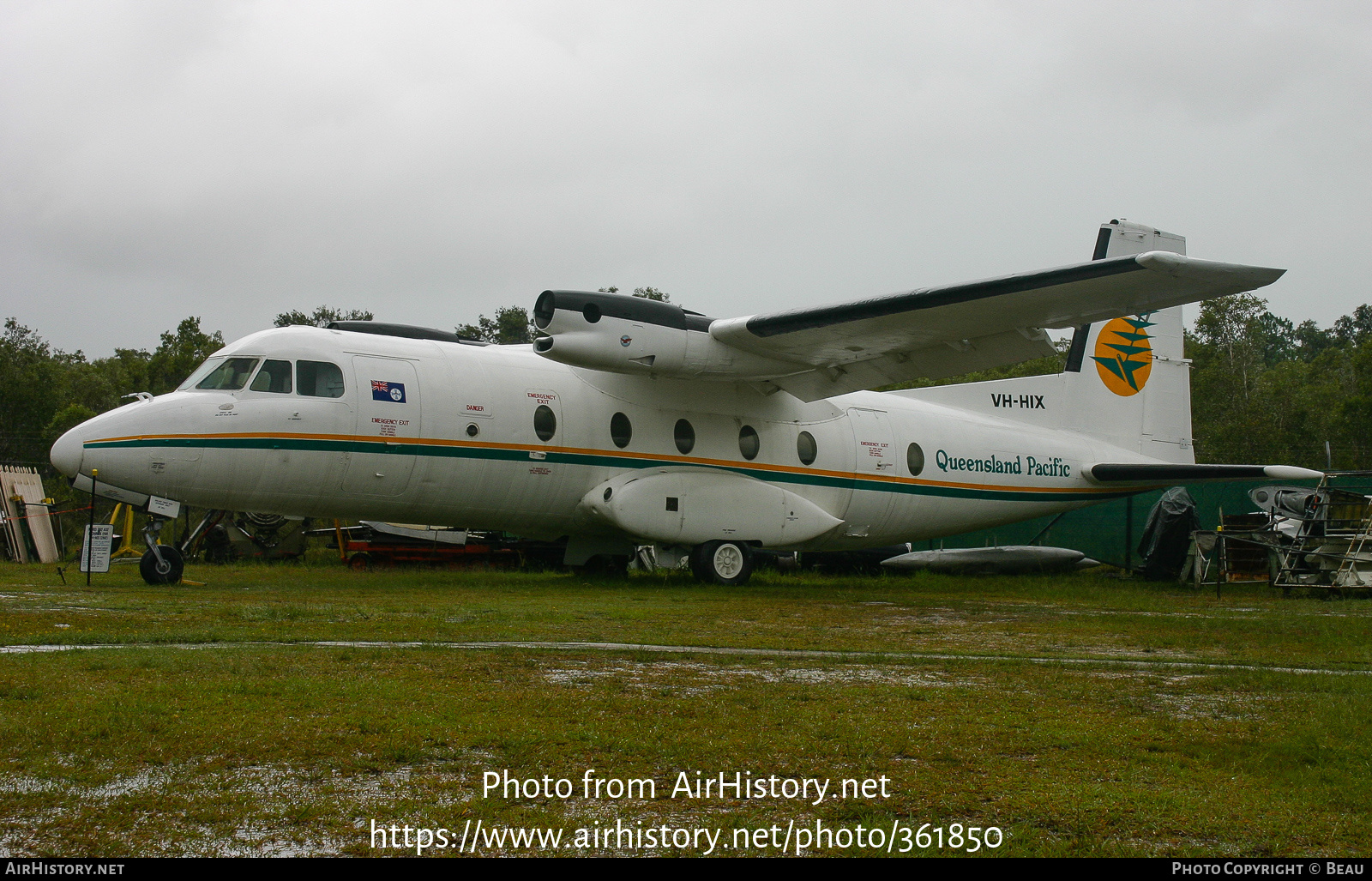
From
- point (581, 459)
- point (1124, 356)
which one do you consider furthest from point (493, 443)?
point (1124, 356)

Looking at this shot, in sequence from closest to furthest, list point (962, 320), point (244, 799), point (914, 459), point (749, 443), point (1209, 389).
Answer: point (244, 799) < point (962, 320) < point (749, 443) < point (914, 459) < point (1209, 389)

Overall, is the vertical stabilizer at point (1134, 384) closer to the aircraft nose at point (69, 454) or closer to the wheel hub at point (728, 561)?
the wheel hub at point (728, 561)

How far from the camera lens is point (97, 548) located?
12.6 meters

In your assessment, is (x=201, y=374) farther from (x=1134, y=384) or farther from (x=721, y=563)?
(x=1134, y=384)

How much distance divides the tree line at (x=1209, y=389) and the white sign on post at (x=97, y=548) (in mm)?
27120

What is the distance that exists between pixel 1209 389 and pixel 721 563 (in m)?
41.1

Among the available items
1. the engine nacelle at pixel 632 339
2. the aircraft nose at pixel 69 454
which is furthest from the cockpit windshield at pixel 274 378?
the engine nacelle at pixel 632 339

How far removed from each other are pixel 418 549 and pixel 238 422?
8.84 meters

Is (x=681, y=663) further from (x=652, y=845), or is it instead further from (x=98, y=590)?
(x=98, y=590)

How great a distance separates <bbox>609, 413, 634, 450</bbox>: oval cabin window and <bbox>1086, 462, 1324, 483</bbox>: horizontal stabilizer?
871cm

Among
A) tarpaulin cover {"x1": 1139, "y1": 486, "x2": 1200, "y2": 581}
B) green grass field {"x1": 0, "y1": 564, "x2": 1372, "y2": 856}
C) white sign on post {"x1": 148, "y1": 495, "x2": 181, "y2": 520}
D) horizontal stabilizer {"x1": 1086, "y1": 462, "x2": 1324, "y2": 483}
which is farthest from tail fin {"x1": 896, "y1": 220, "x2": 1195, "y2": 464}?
white sign on post {"x1": 148, "y1": 495, "x2": 181, "y2": 520}

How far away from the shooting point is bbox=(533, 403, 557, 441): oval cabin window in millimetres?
13656

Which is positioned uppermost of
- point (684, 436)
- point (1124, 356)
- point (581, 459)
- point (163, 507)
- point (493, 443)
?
point (1124, 356)
